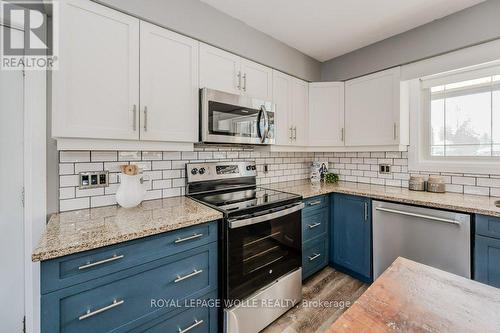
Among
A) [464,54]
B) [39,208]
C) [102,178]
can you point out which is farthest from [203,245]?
[464,54]

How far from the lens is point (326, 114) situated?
107 inches

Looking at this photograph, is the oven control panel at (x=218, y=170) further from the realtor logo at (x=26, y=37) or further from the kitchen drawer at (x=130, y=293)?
the realtor logo at (x=26, y=37)

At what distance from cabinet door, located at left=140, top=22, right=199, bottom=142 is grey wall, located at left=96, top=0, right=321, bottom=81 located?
0.25ft

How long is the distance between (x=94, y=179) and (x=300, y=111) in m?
2.14

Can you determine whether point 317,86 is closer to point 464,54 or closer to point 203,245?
point 464,54

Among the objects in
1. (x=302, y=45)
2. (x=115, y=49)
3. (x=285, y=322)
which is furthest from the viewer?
(x=302, y=45)

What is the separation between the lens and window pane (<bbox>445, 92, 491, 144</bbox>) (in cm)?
203

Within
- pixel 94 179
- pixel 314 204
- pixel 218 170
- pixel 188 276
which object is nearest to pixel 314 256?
pixel 314 204

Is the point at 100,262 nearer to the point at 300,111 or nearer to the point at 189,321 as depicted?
the point at 189,321

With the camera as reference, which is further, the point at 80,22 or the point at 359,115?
the point at 359,115

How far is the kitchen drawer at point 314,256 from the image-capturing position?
218cm

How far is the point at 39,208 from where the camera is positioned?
1.32 m

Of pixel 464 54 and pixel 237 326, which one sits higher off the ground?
pixel 464 54

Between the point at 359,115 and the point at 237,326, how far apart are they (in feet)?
7.78
